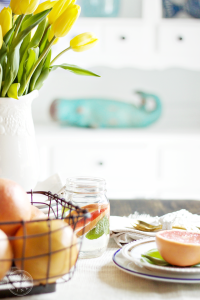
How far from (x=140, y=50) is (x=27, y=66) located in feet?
5.13

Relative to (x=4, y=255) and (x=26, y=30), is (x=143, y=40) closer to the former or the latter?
(x=26, y=30)

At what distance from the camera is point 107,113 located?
230cm

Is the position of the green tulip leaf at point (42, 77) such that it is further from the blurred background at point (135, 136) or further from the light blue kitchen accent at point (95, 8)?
the light blue kitchen accent at point (95, 8)

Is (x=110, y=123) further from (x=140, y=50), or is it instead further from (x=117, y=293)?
(x=117, y=293)

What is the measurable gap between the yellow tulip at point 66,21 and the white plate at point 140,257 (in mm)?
351

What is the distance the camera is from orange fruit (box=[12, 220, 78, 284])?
1.08 ft

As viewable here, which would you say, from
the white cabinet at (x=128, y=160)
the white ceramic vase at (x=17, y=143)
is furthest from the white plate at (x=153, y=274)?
the white cabinet at (x=128, y=160)

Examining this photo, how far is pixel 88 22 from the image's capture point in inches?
81.4

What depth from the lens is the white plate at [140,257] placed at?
1.26 feet

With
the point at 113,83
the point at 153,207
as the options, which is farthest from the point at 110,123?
the point at 153,207

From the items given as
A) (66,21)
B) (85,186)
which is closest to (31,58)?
(66,21)

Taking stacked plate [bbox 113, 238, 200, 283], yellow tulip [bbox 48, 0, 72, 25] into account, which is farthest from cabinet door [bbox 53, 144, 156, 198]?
stacked plate [bbox 113, 238, 200, 283]

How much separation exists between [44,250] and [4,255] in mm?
37

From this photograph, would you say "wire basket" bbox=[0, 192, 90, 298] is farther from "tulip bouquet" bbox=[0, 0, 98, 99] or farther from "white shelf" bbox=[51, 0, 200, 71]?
"white shelf" bbox=[51, 0, 200, 71]
